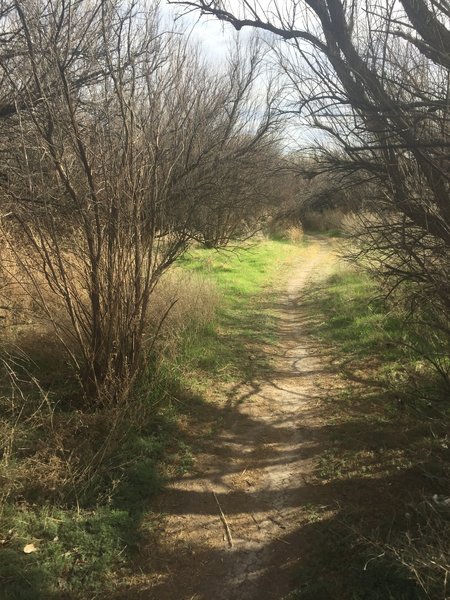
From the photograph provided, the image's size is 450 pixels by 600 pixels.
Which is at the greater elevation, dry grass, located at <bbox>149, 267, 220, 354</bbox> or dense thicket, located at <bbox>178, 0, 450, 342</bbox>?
dense thicket, located at <bbox>178, 0, 450, 342</bbox>

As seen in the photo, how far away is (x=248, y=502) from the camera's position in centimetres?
376

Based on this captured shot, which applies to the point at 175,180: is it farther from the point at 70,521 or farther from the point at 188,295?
the point at 70,521

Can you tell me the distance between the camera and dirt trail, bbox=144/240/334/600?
296 centimetres

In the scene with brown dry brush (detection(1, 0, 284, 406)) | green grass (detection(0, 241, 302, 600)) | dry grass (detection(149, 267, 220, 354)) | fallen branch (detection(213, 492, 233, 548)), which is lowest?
fallen branch (detection(213, 492, 233, 548))

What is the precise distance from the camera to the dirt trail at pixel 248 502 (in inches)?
117

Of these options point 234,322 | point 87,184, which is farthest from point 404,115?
point 234,322

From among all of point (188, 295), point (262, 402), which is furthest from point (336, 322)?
point (262, 402)

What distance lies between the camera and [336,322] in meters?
9.01

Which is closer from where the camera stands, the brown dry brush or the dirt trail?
the dirt trail

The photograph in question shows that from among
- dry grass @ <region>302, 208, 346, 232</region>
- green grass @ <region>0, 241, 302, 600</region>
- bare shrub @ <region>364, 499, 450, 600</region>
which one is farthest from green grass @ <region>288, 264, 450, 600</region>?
dry grass @ <region>302, 208, 346, 232</region>

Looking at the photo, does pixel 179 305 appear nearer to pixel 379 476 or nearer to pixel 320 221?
pixel 379 476

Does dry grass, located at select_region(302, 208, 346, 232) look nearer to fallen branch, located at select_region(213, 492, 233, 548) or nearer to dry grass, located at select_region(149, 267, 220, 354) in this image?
dry grass, located at select_region(149, 267, 220, 354)

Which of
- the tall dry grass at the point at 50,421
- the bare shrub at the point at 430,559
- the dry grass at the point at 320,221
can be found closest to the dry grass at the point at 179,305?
the tall dry grass at the point at 50,421

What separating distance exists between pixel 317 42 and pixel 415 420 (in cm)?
442
